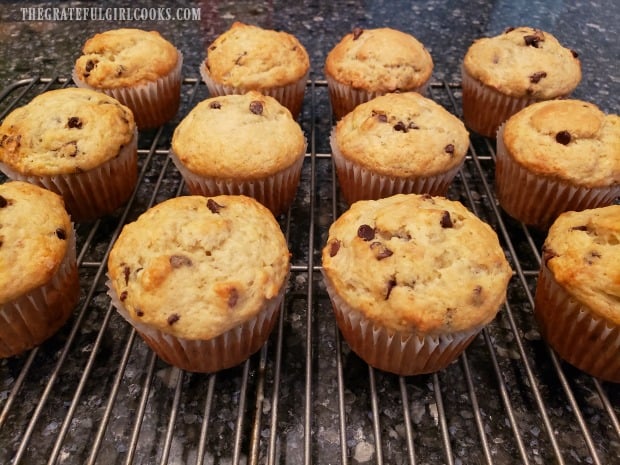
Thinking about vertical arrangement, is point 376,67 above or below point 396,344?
above

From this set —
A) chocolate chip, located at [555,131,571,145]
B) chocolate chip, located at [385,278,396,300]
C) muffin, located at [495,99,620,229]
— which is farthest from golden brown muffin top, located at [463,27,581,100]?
chocolate chip, located at [385,278,396,300]

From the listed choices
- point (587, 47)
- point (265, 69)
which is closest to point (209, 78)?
A: point (265, 69)

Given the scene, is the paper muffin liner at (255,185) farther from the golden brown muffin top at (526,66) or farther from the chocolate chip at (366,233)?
the golden brown muffin top at (526,66)

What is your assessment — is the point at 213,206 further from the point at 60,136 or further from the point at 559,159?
the point at 559,159

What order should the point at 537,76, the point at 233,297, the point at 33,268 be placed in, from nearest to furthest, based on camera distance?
1. the point at 233,297
2. the point at 33,268
3. the point at 537,76

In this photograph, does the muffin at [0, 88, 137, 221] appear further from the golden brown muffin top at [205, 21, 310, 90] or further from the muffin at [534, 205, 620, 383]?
the muffin at [534, 205, 620, 383]

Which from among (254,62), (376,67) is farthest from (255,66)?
(376,67)
